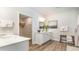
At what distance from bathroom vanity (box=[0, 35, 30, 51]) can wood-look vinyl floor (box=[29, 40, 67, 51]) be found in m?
0.11

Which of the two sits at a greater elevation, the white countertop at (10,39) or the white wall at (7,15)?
the white wall at (7,15)

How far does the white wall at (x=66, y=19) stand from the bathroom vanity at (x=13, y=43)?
0.48 meters

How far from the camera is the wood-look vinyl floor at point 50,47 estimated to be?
1658mm

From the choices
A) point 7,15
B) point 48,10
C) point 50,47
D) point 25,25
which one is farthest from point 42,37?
point 7,15

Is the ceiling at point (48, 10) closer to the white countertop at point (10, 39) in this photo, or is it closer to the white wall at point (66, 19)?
the white wall at point (66, 19)

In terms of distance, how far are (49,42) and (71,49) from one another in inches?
14.6

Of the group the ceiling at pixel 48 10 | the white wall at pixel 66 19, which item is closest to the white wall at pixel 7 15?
the ceiling at pixel 48 10

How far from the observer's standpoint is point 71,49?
167cm

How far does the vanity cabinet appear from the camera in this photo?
66.5 inches

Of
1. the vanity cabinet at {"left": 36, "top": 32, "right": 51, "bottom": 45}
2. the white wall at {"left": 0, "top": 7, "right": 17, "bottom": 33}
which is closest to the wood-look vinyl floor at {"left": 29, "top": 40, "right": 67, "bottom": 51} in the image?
the vanity cabinet at {"left": 36, "top": 32, "right": 51, "bottom": 45}
